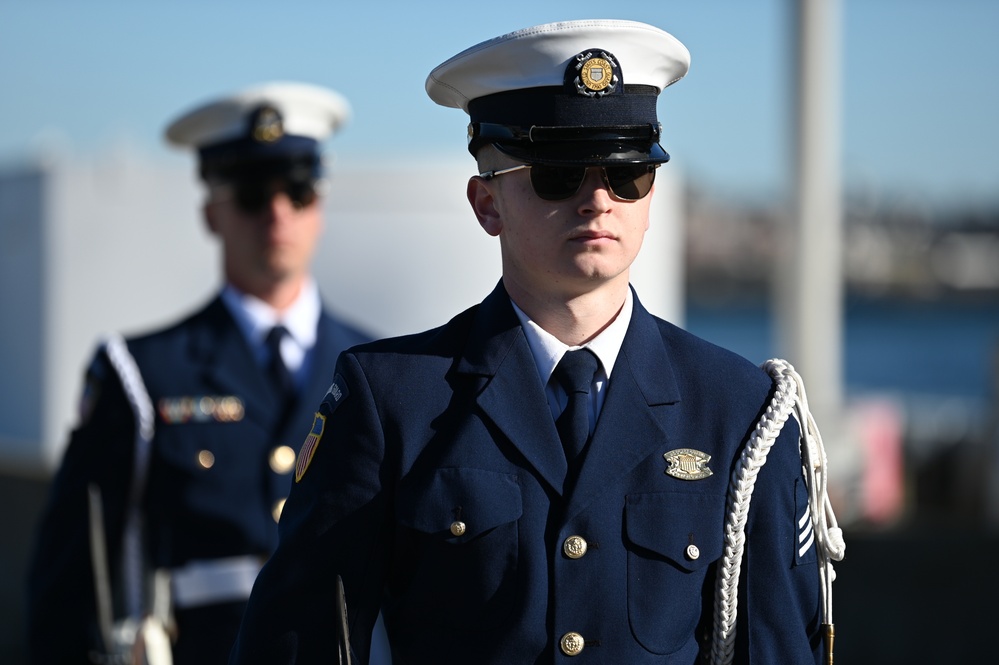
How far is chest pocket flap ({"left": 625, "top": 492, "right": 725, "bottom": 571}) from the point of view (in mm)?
2664

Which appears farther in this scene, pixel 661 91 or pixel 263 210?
pixel 263 210

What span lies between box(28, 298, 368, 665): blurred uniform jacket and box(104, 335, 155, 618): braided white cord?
21 mm

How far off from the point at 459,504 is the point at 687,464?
1.51 ft

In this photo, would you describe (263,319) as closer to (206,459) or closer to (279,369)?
(279,369)

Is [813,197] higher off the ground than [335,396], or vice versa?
[813,197]

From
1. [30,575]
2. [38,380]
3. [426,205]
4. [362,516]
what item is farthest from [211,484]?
[38,380]

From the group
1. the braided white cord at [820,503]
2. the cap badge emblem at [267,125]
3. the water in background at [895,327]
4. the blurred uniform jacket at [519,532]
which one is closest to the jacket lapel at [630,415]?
the blurred uniform jacket at [519,532]

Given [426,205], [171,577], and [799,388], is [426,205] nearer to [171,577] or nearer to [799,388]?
[171,577]

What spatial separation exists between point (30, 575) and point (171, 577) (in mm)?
429

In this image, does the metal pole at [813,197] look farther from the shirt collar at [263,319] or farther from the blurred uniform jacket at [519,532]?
the blurred uniform jacket at [519,532]

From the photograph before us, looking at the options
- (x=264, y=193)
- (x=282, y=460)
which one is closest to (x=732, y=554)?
(x=282, y=460)

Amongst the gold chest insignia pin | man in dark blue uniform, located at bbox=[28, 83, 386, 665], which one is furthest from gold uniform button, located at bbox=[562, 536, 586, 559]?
man in dark blue uniform, located at bbox=[28, 83, 386, 665]

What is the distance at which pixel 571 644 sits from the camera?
2.58 metres

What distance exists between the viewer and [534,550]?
103 inches
